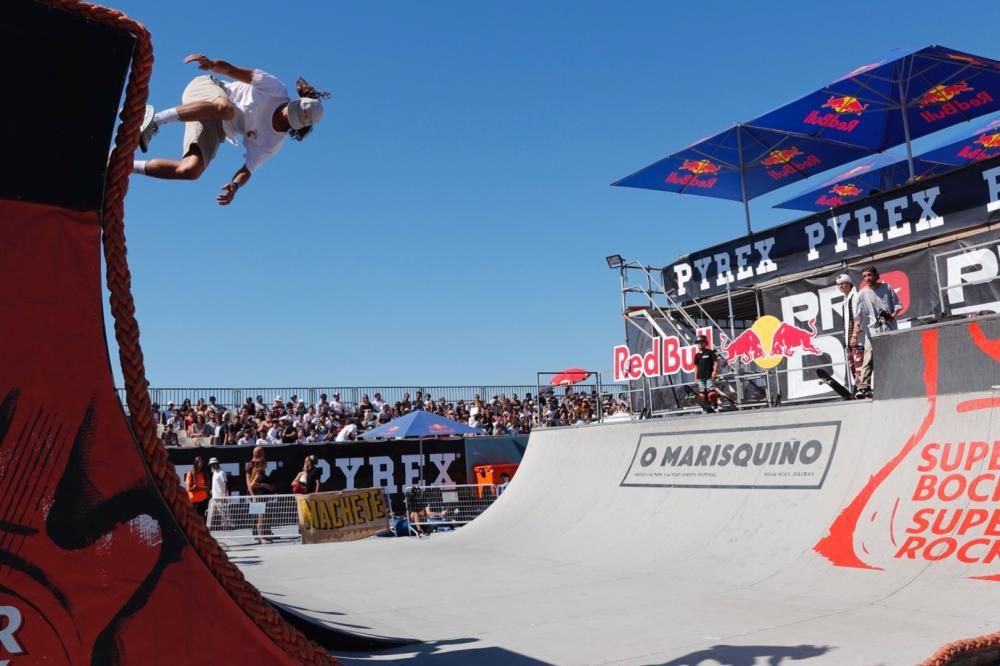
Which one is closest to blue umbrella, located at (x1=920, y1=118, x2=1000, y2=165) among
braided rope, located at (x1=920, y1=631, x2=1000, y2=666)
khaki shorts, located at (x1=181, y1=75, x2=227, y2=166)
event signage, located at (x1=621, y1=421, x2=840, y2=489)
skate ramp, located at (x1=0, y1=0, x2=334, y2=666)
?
event signage, located at (x1=621, y1=421, x2=840, y2=489)

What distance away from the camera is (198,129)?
13.0ft

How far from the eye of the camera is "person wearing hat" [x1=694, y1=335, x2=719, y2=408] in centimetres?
1297

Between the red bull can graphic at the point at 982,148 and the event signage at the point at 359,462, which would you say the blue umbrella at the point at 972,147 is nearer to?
the red bull can graphic at the point at 982,148

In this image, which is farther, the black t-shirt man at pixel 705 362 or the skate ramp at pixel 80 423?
the black t-shirt man at pixel 705 362

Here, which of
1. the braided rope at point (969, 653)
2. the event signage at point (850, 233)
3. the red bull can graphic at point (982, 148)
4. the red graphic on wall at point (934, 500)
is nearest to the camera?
the braided rope at point (969, 653)

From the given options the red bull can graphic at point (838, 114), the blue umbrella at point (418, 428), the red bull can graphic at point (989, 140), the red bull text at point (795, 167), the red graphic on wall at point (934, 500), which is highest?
the red bull can graphic at point (989, 140)

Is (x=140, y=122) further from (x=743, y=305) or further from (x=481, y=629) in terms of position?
(x=743, y=305)

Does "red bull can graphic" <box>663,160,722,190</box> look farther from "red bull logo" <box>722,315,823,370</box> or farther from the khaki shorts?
the khaki shorts

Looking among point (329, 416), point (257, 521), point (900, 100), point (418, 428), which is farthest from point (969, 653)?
point (329, 416)

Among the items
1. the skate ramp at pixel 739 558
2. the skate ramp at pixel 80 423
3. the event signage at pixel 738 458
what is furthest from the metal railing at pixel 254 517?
the skate ramp at pixel 80 423

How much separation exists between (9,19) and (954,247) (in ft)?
43.9

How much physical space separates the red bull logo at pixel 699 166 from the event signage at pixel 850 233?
3.31 metres

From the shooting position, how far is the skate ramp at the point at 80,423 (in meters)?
2.65

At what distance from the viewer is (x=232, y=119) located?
3986 mm
